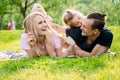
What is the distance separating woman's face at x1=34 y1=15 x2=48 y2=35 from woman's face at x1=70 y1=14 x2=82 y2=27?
0.77m

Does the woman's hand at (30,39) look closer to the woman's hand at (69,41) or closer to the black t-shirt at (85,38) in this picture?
the woman's hand at (69,41)

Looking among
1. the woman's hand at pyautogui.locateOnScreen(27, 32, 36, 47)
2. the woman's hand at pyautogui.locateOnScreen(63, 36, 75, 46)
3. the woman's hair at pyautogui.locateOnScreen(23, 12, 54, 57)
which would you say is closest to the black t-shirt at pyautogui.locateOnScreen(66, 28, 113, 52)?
the woman's hand at pyautogui.locateOnScreen(63, 36, 75, 46)

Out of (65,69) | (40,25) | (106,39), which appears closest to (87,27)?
(106,39)

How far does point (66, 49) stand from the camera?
918cm

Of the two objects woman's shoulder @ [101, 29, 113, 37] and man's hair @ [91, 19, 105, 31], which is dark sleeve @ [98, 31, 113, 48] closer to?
woman's shoulder @ [101, 29, 113, 37]

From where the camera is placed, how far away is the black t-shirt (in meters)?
8.80

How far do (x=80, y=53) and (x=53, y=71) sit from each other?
2.37 meters

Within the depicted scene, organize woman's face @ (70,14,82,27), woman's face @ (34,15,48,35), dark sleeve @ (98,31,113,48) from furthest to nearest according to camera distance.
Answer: woman's face @ (70,14,82,27), woman's face @ (34,15,48,35), dark sleeve @ (98,31,113,48)

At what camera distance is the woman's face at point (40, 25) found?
891 cm


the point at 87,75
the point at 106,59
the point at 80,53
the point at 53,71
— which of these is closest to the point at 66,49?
the point at 80,53

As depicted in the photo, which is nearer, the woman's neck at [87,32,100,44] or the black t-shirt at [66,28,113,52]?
the black t-shirt at [66,28,113,52]

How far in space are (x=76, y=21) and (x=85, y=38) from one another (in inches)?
18.4

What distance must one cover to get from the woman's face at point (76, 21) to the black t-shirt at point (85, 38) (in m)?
0.15

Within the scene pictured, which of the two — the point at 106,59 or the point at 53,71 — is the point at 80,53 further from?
the point at 53,71
